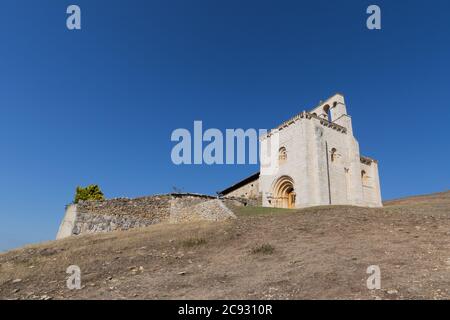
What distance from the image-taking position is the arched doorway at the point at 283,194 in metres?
29.8

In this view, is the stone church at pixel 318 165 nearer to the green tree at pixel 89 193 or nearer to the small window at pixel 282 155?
the small window at pixel 282 155

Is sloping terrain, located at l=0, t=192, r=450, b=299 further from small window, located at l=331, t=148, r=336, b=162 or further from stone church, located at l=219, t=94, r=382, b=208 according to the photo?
small window, located at l=331, t=148, r=336, b=162

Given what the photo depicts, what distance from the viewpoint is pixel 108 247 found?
47.1ft

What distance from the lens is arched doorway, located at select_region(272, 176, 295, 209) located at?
2983cm

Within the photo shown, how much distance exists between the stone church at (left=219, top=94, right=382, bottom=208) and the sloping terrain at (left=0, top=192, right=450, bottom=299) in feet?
32.9

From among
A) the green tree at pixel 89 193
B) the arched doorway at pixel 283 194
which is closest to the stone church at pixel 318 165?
the arched doorway at pixel 283 194

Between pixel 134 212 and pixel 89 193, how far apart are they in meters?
10.1

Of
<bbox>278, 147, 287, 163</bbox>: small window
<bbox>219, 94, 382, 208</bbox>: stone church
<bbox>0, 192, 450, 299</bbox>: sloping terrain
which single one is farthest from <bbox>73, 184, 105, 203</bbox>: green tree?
<bbox>278, 147, 287, 163</bbox>: small window

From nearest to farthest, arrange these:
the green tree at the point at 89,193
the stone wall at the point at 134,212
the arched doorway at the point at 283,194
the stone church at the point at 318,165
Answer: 1. the stone wall at the point at 134,212
2. the stone church at the point at 318,165
3. the arched doorway at the point at 283,194
4. the green tree at the point at 89,193

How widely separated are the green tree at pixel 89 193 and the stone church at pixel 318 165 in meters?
17.8

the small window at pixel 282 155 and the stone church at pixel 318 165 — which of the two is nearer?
the stone church at pixel 318 165

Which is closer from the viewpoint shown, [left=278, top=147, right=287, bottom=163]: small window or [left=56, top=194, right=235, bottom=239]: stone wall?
[left=56, top=194, right=235, bottom=239]: stone wall

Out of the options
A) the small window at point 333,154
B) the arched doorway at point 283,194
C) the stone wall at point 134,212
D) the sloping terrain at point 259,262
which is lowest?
the sloping terrain at point 259,262
